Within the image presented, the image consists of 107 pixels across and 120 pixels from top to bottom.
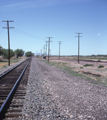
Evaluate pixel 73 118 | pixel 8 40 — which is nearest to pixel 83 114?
pixel 73 118

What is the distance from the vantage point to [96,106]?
6941mm

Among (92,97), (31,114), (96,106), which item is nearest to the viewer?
(31,114)

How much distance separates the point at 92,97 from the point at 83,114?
250 cm

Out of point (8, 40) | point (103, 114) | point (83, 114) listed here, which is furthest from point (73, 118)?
point (8, 40)

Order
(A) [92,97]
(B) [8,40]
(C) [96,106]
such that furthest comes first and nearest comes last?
(B) [8,40], (A) [92,97], (C) [96,106]

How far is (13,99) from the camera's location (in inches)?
302

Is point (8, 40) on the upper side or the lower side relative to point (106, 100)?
upper

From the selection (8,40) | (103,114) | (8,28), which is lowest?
(103,114)

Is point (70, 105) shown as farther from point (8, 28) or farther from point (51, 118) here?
point (8, 28)

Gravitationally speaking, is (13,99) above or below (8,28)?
below

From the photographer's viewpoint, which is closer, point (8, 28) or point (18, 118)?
point (18, 118)

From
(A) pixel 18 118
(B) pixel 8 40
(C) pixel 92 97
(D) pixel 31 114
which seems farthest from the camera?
(B) pixel 8 40

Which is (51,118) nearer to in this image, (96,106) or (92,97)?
(96,106)

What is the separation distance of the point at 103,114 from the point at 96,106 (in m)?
0.88
